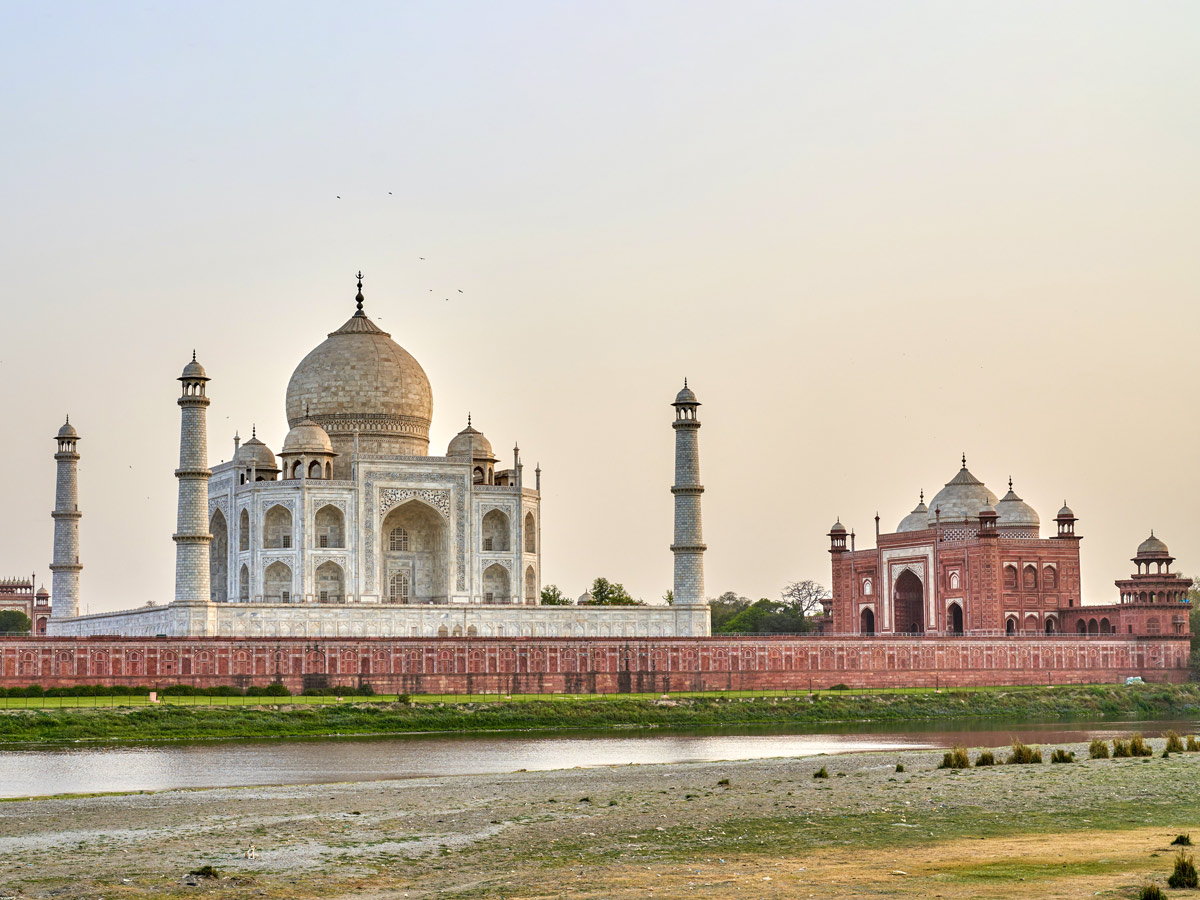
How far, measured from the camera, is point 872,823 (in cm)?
1902

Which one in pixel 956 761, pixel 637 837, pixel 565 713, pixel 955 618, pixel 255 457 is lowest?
pixel 637 837

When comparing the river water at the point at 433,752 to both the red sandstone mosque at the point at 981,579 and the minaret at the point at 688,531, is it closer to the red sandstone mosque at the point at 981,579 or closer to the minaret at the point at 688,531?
the minaret at the point at 688,531

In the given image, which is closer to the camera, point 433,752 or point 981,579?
point 433,752

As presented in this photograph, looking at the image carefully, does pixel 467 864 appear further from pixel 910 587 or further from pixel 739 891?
pixel 910 587

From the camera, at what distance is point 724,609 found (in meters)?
99.2

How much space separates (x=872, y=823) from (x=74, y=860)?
8.52 metres

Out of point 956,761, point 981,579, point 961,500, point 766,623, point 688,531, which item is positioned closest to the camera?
point 956,761

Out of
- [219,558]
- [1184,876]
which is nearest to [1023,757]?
[1184,876]

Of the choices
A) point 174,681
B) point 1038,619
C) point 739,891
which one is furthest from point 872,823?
point 1038,619

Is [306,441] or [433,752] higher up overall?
[306,441]

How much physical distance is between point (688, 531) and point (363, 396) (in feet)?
42.3

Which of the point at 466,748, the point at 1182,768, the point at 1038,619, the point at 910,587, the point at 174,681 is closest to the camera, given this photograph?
the point at 1182,768

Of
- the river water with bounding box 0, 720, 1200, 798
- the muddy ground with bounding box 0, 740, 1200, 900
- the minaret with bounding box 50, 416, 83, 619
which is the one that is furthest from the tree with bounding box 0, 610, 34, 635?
the muddy ground with bounding box 0, 740, 1200, 900

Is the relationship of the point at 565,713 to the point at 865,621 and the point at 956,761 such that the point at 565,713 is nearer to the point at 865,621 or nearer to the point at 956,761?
the point at 956,761
